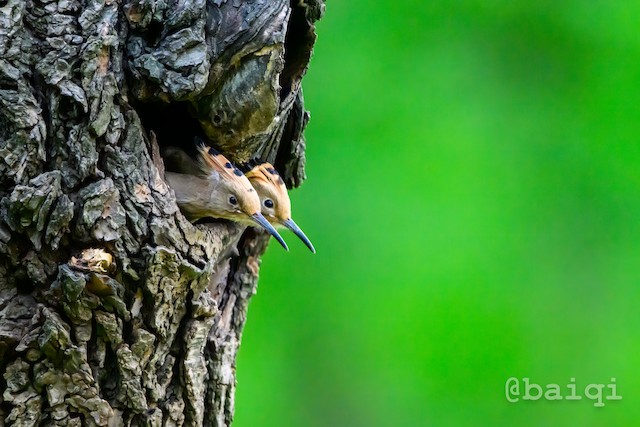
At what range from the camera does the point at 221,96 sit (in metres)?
2.04

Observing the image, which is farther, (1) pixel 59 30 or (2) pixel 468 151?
(2) pixel 468 151

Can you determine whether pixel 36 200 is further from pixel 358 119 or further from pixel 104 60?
pixel 358 119

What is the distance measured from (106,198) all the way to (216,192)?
1.85 feet

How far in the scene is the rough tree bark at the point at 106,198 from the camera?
5.86 ft

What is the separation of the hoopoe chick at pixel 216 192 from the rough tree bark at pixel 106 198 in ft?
0.95

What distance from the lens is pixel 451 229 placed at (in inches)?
190

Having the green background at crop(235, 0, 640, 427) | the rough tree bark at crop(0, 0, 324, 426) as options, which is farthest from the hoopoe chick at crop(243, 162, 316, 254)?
the green background at crop(235, 0, 640, 427)

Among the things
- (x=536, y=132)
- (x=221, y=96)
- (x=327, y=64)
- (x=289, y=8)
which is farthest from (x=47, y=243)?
(x=536, y=132)

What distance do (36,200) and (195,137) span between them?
63cm

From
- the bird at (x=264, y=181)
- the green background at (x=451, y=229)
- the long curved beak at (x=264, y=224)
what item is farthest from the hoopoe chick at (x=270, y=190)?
the green background at (x=451, y=229)

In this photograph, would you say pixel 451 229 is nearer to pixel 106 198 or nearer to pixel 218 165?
pixel 218 165

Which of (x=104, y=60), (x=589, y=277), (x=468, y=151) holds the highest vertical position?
(x=468, y=151)

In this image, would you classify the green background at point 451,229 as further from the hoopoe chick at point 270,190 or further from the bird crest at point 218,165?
the bird crest at point 218,165

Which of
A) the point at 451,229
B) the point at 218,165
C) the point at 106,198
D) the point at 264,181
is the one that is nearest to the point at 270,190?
the point at 264,181
